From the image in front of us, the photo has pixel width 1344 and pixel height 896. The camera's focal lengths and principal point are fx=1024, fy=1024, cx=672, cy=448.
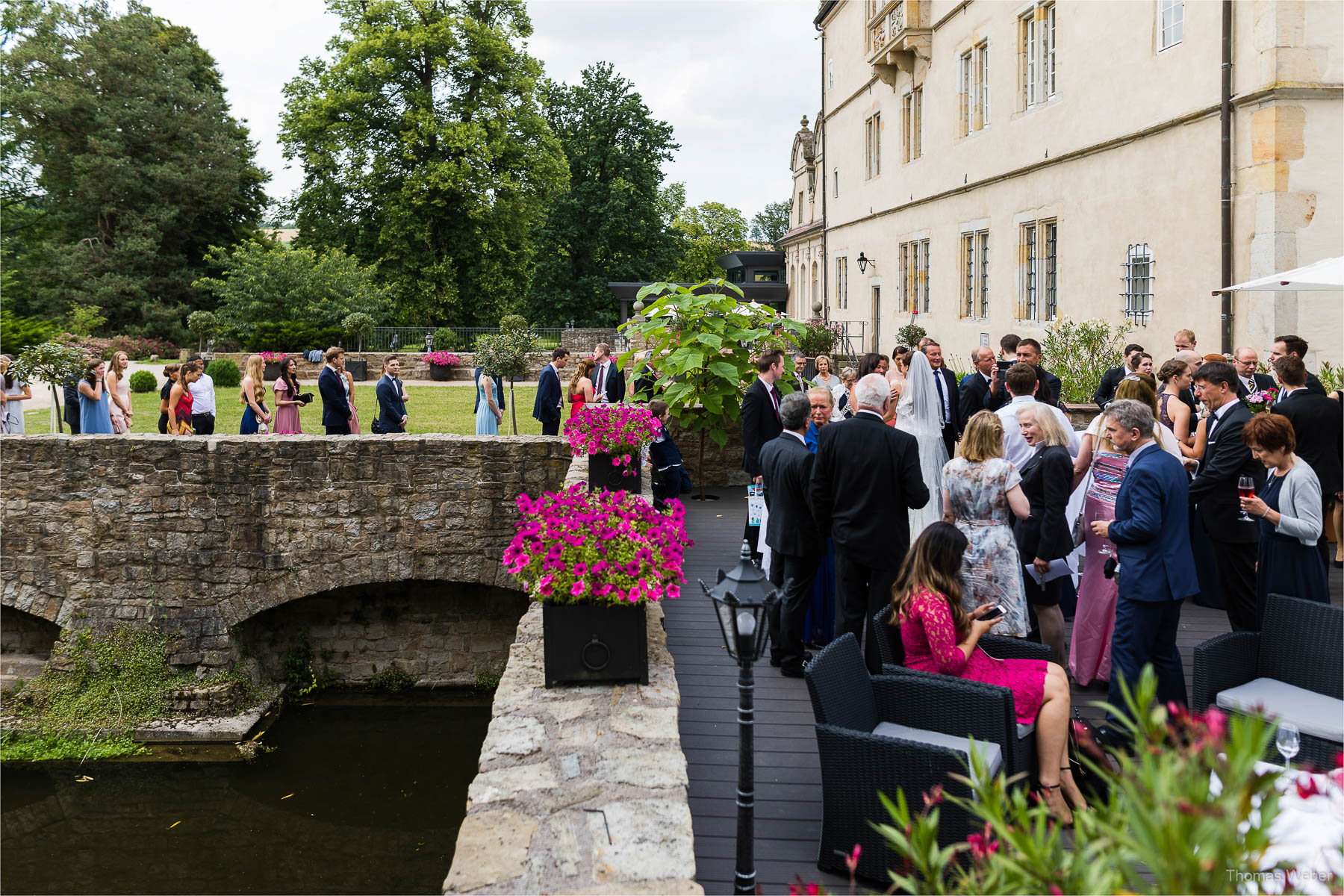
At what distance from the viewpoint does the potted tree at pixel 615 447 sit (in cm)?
903

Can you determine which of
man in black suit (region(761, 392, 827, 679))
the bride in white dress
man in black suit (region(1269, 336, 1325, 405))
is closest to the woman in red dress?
the bride in white dress

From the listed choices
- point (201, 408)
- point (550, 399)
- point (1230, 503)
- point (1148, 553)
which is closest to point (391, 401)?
point (550, 399)

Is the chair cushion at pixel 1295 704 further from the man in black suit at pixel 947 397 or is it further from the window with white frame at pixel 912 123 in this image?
the window with white frame at pixel 912 123

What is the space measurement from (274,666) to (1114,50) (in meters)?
15.0

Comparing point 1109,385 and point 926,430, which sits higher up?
point 1109,385

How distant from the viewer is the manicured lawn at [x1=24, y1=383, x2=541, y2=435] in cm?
2080

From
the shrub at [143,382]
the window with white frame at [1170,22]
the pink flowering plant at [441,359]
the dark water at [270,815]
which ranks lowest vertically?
the dark water at [270,815]

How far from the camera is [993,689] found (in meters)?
4.20

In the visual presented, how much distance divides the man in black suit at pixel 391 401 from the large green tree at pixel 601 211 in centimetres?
3535

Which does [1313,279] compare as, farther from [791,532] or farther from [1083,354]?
[1083,354]

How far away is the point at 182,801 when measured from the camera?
11656 mm

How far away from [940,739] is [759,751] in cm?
133

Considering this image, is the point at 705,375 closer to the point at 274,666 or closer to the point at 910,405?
the point at 910,405

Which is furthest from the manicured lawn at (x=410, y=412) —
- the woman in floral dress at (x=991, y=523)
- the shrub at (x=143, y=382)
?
the woman in floral dress at (x=991, y=523)
